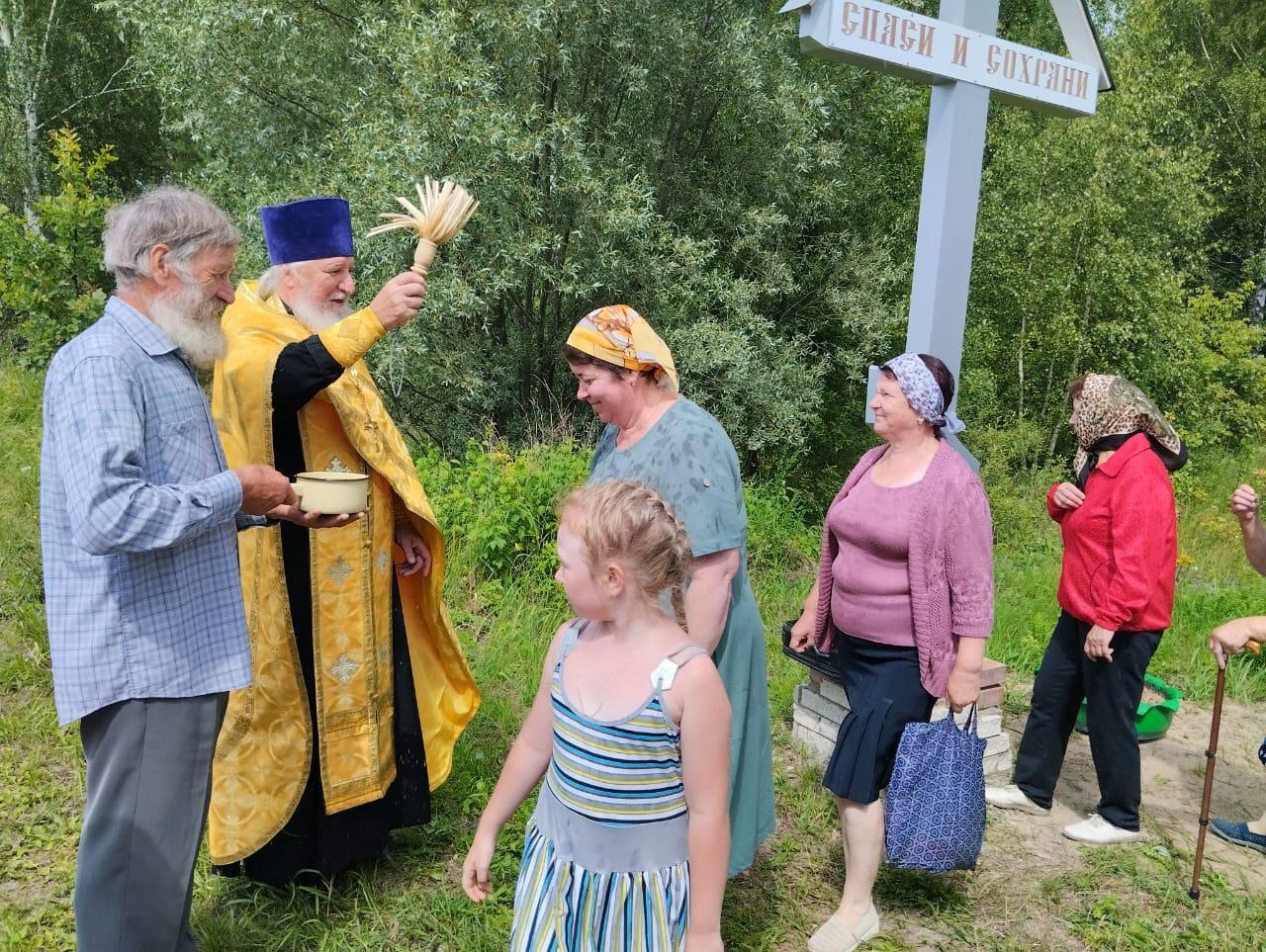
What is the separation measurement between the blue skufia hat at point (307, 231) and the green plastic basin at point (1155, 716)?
3825 millimetres

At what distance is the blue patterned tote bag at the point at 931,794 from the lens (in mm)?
2824

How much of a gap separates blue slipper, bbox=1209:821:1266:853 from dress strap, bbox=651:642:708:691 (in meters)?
3.11

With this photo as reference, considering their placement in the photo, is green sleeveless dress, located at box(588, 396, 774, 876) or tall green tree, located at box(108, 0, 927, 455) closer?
green sleeveless dress, located at box(588, 396, 774, 876)

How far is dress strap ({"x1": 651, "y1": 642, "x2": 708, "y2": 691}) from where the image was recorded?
178 cm

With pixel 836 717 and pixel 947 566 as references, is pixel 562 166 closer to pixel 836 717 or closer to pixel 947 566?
pixel 836 717

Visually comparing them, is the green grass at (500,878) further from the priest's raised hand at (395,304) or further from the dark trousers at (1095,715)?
the priest's raised hand at (395,304)

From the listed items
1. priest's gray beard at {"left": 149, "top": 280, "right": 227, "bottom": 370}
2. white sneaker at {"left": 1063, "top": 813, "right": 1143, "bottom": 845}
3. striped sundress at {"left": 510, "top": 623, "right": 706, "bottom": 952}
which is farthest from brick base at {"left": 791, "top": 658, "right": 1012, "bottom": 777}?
priest's gray beard at {"left": 149, "top": 280, "right": 227, "bottom": 370}

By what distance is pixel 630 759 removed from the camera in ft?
5.96

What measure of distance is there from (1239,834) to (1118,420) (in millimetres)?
1683

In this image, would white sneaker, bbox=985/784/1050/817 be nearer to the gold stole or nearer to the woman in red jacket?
the woman in red jacket

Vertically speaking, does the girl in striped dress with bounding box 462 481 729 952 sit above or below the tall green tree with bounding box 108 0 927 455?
below

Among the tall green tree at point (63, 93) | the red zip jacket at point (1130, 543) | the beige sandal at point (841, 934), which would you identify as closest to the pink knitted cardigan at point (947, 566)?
the beige sandal at point (841, 934)

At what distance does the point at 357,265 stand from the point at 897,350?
6268 millimetres

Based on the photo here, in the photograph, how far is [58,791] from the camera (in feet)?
11.8
